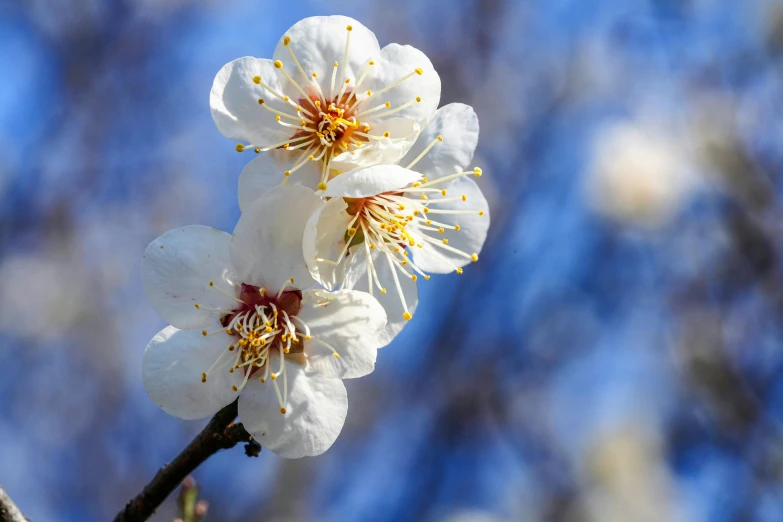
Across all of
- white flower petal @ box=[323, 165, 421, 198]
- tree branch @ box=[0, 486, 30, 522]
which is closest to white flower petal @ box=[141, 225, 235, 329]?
white flower petal @ box=[323, 165, 421, 198]

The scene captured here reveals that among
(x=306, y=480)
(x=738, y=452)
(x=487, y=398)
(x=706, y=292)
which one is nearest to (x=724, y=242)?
(x=706, y=292)

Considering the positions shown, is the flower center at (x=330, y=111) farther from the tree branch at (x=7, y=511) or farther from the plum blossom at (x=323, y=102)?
the tree branch at (x=7, y=511)

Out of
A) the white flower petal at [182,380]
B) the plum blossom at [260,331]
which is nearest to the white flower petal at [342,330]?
the plum blossom at [260,331]

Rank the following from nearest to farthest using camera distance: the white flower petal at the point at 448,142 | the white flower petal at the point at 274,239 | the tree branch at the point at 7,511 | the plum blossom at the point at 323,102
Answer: the tree branch at the point at 7,511, the white flower petal at the point at 274,239, the plum blossom at the point at 323,102, the white flower petal at the point at 448,142

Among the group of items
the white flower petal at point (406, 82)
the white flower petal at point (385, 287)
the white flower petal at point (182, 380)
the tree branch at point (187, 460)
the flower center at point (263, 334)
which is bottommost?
the tree branch at point (187, 460)

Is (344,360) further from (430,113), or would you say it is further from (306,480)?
(306,480)
